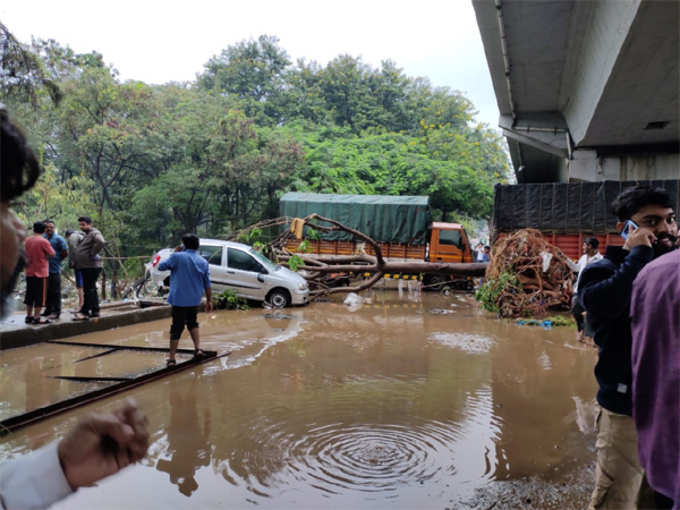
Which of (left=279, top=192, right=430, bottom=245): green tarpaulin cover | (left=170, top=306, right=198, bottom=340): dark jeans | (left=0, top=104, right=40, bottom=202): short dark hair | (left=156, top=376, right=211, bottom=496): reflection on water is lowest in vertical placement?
(left=156, top=376, right=211, bottom=496): reflection on water

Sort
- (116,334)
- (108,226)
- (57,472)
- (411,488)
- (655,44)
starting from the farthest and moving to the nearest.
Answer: (108,226) → (116,334) → (655,44) → (411,488) → (57,472)

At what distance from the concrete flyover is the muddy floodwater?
186 inches

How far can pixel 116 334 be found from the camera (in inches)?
354

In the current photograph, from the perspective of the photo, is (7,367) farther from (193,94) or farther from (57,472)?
(193,94)

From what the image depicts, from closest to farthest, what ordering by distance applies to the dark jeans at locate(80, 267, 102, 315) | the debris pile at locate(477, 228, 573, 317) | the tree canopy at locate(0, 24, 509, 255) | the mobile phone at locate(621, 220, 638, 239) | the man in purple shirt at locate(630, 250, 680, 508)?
the man in purple shirt at locate(630, 250, 680, 508), the mobile phone at locate(621, 220, 638, 239), the dark jeans at locate(80, 267, 102, 315), the debris pile at locate(477, 228, 573, 317), the tree canopy at locate(0, 24, 509, 255)

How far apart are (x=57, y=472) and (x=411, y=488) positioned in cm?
295

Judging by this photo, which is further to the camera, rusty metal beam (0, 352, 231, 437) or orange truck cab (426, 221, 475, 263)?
orange truck cab (426, 221, 475, 263)

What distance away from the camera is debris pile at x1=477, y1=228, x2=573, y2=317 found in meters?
11.7

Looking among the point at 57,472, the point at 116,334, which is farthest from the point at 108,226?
the point at 57,472

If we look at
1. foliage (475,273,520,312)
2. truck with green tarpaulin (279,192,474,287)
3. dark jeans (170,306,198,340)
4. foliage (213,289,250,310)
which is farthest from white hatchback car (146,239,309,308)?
truck with green tarpaulin (279,192,474,287)

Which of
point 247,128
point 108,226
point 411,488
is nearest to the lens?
point 411,488

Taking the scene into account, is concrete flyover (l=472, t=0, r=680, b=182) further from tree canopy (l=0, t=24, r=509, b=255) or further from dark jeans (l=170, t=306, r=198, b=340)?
tree canopy (l=0, t=24, r=509, b=255)

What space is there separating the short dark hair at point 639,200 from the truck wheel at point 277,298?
1038cm

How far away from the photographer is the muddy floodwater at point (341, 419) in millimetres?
3494
